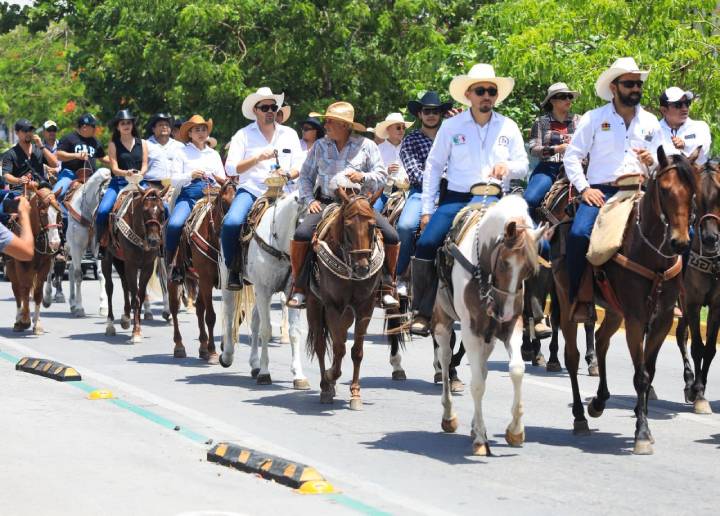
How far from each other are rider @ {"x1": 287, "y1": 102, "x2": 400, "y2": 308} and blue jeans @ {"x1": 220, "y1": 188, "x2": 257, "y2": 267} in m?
1.93

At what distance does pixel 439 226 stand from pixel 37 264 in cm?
998

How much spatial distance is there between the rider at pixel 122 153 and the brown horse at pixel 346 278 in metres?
7.26

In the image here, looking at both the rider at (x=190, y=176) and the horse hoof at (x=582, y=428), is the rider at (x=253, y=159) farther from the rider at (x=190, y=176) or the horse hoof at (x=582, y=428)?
the horse hoof at (x=582, y=428)

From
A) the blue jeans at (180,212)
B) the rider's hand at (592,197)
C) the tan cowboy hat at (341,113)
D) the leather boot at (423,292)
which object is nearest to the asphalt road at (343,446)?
the leather boot at (423,292)

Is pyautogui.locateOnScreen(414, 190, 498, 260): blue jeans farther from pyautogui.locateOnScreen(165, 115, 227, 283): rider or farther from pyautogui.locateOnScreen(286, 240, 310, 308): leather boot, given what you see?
pyautogui.locateOnScreen(165, 115, 227, 283): rider

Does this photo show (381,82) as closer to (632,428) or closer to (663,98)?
(663,98)

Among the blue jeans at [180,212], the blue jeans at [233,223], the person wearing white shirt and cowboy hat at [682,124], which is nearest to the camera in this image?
the person wearing white shirt and cowboy hat at [682,124]

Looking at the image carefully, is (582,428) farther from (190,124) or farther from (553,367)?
(190,124)

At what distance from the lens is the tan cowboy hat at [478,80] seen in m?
11.9

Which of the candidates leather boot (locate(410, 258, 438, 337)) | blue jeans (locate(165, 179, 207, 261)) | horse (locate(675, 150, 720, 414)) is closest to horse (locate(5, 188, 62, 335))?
blue jeans (locate(165, 179, 207, 261))

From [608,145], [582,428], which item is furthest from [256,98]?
[582,428]

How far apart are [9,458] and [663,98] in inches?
309

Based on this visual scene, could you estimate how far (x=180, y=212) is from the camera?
17922mm

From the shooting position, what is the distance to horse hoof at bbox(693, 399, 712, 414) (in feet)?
42.3
